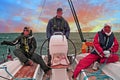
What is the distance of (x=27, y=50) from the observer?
24.4 ft

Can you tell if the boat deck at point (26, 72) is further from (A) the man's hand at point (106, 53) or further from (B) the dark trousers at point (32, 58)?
(A) the man's hand at point (106, 53)

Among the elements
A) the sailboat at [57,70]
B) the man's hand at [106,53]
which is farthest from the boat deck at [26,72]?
the man's hand at [106,53]

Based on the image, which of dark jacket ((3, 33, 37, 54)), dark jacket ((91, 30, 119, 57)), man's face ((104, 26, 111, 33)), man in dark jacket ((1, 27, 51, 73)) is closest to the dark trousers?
man in dark jacket ((1, 27, 51, 73))

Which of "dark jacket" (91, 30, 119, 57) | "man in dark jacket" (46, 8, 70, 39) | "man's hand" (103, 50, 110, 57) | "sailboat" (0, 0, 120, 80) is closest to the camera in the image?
"sailboat" (0, 0, 120, 80)

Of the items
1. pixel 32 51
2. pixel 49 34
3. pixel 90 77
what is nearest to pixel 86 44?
pixel 49 34

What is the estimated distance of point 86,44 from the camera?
916cm

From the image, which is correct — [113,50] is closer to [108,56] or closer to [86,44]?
[108,56]

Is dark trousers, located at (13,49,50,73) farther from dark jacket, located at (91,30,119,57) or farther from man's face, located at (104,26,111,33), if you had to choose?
man's face, located at (104,26,111,33)

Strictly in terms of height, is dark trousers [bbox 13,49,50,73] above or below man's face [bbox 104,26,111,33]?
below

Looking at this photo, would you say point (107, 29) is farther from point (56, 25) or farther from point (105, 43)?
point (56, 25)

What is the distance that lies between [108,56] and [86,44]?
2.51m

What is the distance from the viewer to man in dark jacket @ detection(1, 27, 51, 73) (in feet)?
24.0

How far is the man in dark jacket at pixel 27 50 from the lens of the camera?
24.0 feet

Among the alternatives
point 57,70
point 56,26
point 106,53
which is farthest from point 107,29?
point 56,26
